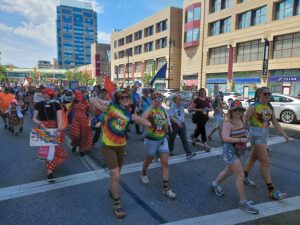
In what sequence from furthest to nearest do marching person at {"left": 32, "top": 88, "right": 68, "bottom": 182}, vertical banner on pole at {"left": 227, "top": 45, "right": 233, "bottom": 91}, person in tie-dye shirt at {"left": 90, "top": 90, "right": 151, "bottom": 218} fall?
vertical banner on pole at {"left": 227, "top": 45, "right": 233, "bottom": 91}, marching person at {"left": 32, "top": 88, "right": 68, "bottom": 182}, person in tie-dye shirt at {"left": 90, "top": 90, "right": 151, "bottom": 218}

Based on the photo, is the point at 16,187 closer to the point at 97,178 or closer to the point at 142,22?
the point at 97,178

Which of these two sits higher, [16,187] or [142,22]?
[142,22]

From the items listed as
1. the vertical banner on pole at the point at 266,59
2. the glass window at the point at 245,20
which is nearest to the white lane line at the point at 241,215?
the vertical banner on pole at the point at 266,59

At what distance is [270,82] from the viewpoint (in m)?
29.9

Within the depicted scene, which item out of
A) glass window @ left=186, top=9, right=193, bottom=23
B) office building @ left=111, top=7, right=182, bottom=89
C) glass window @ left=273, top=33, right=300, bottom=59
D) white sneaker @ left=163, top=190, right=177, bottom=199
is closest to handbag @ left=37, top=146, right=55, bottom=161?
white sneaker @ left=163, top=190, right=177, bottom=199

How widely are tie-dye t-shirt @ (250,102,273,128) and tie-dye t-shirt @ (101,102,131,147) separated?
2088 mm

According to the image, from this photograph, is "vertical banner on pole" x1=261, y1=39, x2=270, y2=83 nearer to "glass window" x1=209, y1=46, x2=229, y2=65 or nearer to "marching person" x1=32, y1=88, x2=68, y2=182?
"glass window" x1=209, y1=46, x2=229, y2=65

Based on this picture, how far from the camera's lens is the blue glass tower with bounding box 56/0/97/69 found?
447 feet

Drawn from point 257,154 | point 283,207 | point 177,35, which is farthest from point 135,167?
point 177,35

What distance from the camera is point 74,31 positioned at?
13925 centimetres

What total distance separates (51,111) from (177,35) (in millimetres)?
47217

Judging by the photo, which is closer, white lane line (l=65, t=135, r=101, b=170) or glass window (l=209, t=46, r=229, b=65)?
white lane line (l=65, t=135, r=101, b=170)

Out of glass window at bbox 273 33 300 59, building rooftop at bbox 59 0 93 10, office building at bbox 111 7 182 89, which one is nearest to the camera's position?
glass window at bbox 273 33 300 59

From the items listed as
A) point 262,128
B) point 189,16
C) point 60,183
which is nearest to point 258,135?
point 262,128
